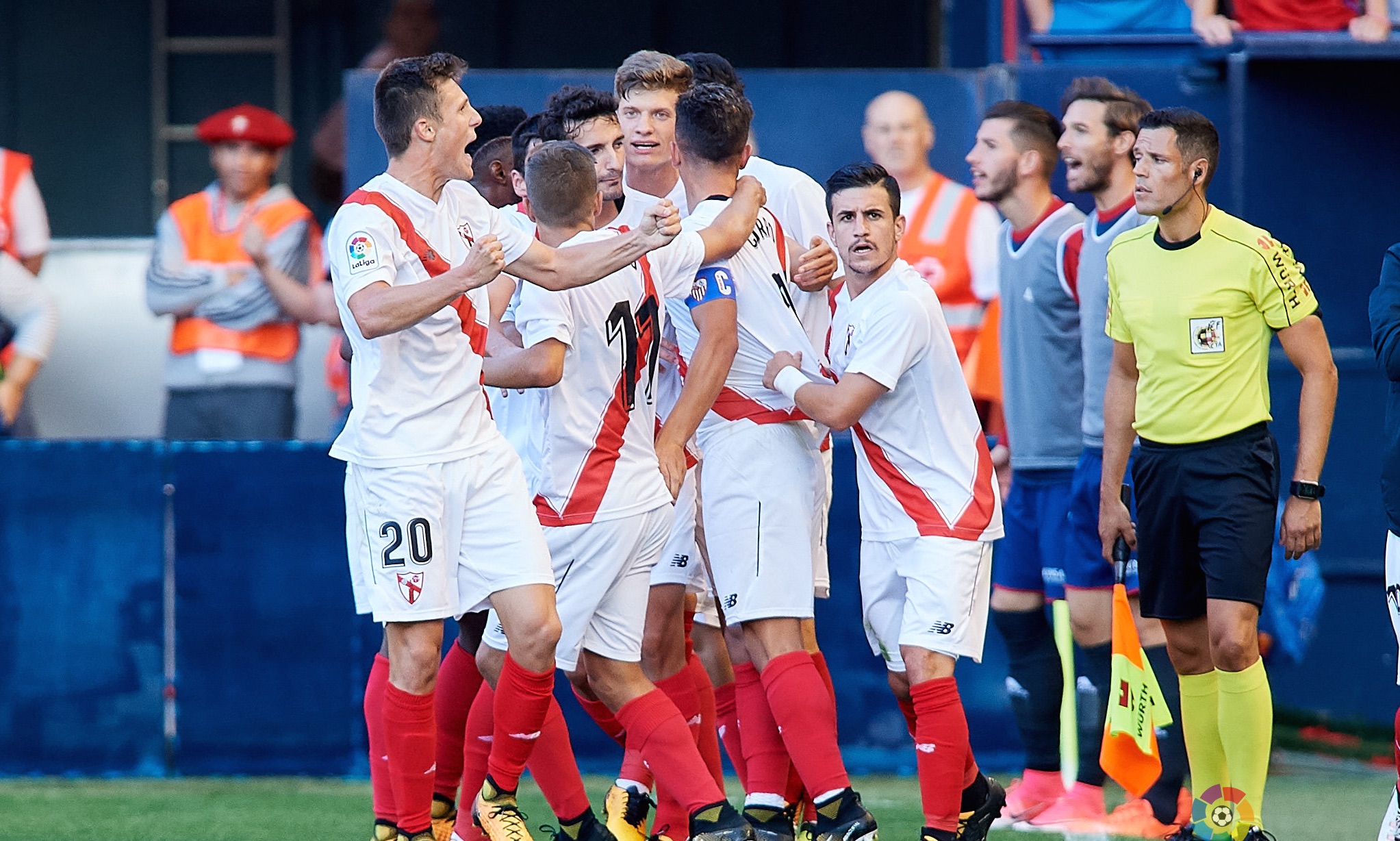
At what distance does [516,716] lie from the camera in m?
4.96

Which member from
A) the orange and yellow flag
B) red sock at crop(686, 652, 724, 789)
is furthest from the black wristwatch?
red sock at crop(686, 652, 724, 789)

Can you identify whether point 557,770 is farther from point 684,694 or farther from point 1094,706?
point 1094,706

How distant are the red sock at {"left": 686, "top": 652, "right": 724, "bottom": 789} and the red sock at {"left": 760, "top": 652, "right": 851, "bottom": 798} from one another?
18.0 inches

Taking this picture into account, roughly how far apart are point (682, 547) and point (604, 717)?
2.00 feet

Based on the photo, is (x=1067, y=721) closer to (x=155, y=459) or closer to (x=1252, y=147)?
(x=1252, y=147)

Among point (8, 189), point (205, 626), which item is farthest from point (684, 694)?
point (8, 189)

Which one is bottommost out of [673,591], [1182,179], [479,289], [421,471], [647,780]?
[647,780]

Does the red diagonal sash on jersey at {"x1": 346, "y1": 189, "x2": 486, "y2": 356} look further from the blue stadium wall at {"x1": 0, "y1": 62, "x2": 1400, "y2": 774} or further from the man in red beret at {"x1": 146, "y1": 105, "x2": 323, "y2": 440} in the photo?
the man in red beret at {"x1": 146, "y1": 105, "x2": 323, "y2": 440}

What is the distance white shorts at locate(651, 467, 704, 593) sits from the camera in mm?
5547

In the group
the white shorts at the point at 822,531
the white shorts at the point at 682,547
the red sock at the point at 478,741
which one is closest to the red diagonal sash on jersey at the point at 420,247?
the white shorts at the point at 682,547

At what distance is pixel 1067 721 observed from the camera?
6418mm

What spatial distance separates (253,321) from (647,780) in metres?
3.39

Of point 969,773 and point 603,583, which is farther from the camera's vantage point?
point 969,773

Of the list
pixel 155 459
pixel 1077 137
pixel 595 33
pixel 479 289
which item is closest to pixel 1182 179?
pixel 1077 137
